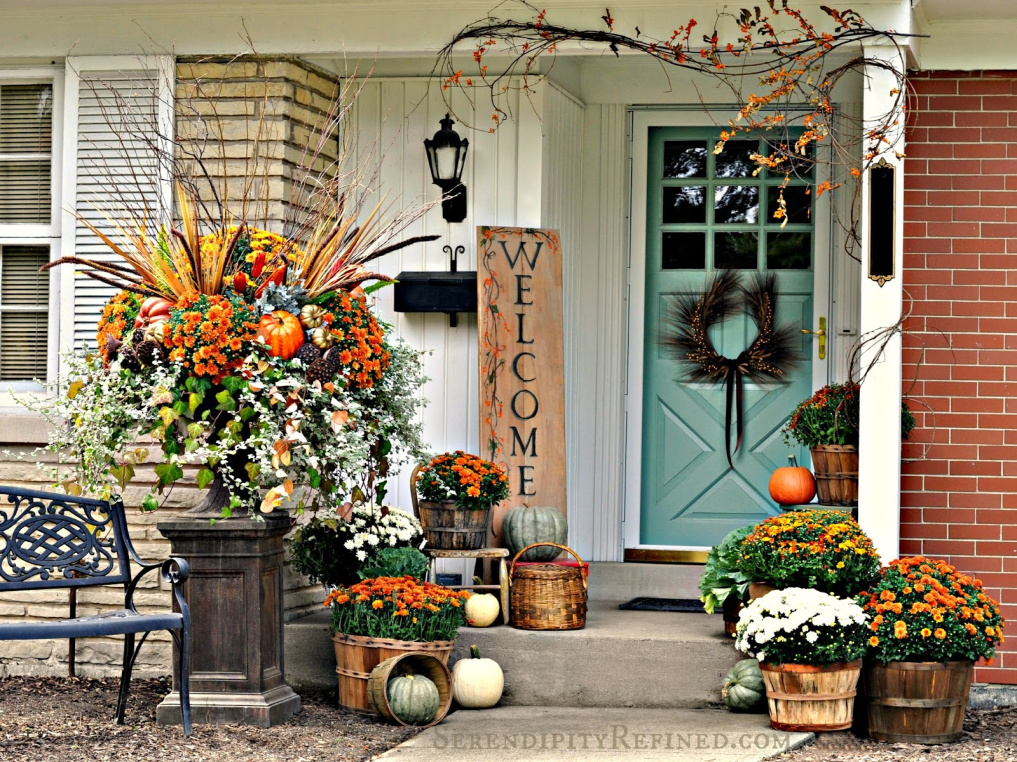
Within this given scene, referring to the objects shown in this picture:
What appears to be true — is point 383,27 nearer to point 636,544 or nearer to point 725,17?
point 725,17

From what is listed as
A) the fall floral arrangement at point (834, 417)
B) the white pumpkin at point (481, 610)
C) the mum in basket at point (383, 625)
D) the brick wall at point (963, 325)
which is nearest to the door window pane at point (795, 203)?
the brick wall at point (963, 325)

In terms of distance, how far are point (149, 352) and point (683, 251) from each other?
124 inches

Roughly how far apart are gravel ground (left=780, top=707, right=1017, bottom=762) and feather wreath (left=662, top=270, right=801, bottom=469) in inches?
83.1

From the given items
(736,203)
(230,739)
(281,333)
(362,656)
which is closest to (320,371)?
(281,333)

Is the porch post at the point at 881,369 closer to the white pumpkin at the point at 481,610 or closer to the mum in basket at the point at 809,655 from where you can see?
the mum in basket at the point at 809,655

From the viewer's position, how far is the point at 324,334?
4574 mm

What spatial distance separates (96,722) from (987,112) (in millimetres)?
4501

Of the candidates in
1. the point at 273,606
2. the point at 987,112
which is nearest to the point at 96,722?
the point at 273,606

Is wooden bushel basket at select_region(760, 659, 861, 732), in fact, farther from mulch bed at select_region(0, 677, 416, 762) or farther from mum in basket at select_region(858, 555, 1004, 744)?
mulch bed at select_region(0, 677, 416, 762)

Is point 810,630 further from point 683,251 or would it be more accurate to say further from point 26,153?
point 26,153

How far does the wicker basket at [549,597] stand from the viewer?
17.0ft

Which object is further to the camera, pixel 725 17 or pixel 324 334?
pixel 725 17

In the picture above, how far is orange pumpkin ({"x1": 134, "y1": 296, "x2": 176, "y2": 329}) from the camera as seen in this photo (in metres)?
4.55

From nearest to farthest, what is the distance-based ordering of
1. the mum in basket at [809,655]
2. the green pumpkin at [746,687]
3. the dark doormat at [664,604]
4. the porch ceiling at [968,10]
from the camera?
the mum in basket at [809,655] → the green pumpkin at [746,687] → the porch ceiling at [968,10] → the dark doormat at [664,604]
